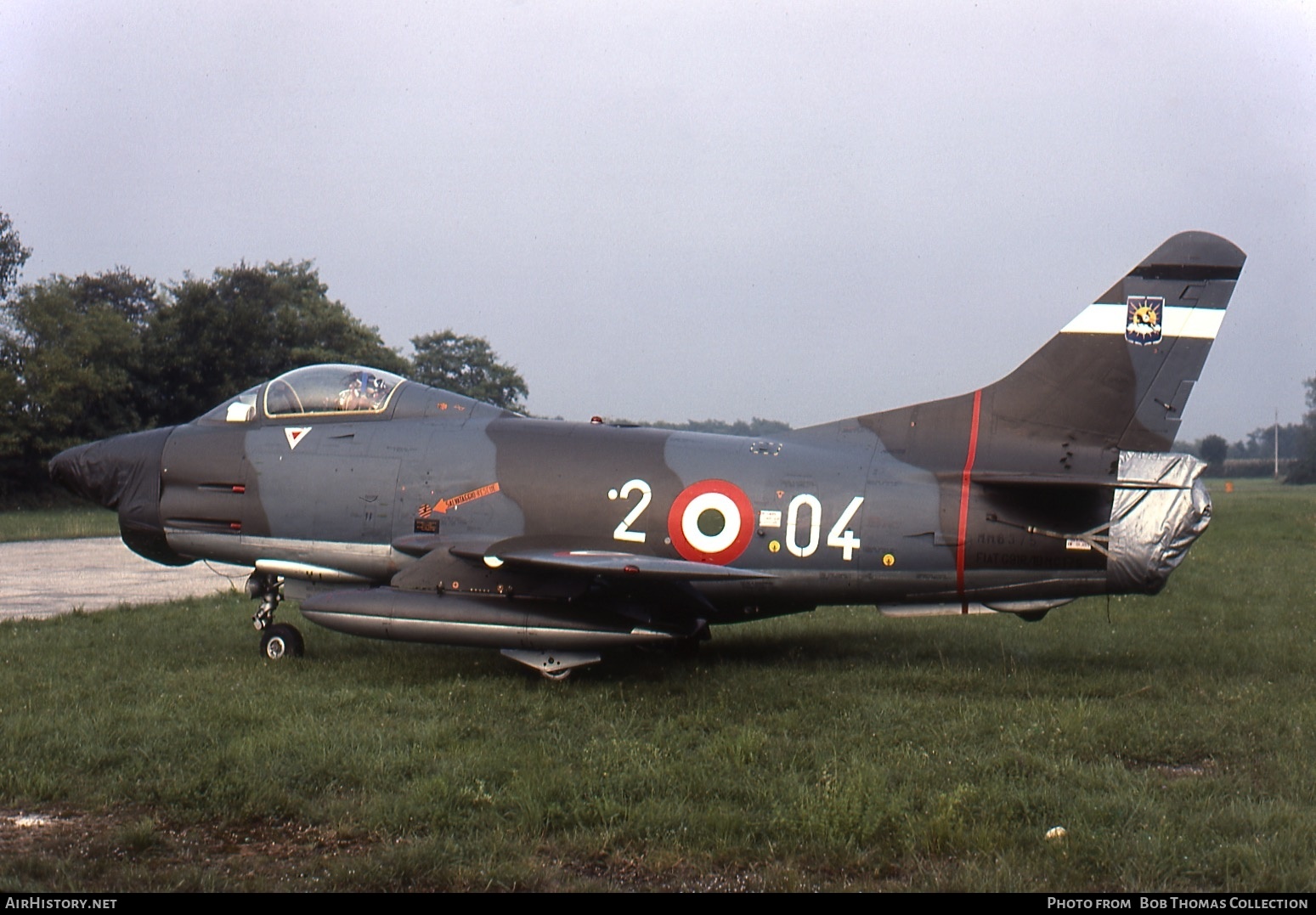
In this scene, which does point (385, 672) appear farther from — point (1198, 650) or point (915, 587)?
point (1198, 650)

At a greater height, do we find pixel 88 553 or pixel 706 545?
pixel 706 545

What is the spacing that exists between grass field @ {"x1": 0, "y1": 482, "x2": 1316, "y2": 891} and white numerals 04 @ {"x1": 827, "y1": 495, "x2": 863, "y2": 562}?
113cm

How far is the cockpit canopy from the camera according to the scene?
9875mm

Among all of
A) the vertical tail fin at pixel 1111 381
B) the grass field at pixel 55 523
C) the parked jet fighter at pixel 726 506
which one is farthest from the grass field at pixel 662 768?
the grass field at pixel 55 523

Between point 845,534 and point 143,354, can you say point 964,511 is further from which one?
point 143,354

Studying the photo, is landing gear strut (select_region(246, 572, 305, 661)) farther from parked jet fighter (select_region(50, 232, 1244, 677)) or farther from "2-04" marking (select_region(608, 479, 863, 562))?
"2-04" marking (select_region(608, 479, 863, 562))

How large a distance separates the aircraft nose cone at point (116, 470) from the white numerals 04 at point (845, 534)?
647 cm

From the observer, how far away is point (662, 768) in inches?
234

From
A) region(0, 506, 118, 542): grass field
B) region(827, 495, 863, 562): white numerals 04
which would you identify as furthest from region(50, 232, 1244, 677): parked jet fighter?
region(0, 506, 118, 542): grass field

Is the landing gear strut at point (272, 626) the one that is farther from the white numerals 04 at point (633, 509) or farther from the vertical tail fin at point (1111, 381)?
the vertical tail fin at point (1111, 381)

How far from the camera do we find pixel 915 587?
8555mm

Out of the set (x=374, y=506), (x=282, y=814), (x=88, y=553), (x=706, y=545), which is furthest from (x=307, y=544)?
(x=88, y=553)

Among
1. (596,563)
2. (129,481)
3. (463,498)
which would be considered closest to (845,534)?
(596,563)

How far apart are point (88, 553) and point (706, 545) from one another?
59.0ft
